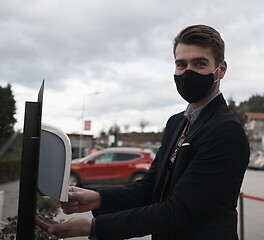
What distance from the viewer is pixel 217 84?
1525mm

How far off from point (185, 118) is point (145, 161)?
1129 centimetres

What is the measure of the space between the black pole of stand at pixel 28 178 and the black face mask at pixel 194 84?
0.63 meters

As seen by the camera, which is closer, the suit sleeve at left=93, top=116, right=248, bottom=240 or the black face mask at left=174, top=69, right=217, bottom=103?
the suit sleeve at left=93, top=116, right=248, bottom=240

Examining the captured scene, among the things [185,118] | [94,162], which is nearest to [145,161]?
[94,162]

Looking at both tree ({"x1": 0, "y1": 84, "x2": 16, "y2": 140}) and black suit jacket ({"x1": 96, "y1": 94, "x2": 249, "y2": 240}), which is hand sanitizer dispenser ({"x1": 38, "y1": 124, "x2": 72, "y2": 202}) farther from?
tree ({"x1": 0, "y1": 84, "x2": 16, "y2": 140})

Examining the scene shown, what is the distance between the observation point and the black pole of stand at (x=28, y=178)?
3.95 ft

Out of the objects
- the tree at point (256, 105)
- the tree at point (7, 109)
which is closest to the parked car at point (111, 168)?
the tree at point (7, 109)

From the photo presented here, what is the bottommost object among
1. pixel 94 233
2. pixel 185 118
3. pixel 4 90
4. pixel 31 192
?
pixel 94 233

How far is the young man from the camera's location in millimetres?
1252

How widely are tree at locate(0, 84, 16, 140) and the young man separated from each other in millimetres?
5883

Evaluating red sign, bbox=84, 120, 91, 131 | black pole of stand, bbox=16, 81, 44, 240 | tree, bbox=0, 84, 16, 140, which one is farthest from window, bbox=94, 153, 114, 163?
black pole of stand, bbox=16, 81, 44, 240

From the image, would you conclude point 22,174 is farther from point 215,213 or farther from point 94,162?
point 94,162

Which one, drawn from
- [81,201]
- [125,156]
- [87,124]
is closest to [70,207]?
[81,201]

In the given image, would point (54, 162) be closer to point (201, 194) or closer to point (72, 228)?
point (72, 228)
